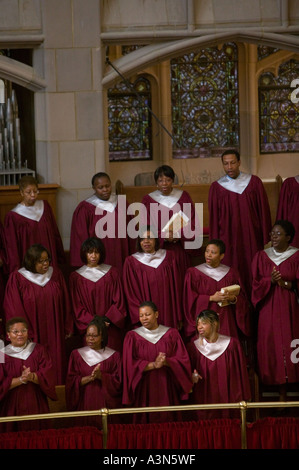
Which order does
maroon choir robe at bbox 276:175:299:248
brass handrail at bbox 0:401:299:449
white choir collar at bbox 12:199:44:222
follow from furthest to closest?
maroon choir robe at bbox 276:175:299:248 < white choir collar at bbox 12:199:44:222 < brass handrail at bbox 0:401:299:449

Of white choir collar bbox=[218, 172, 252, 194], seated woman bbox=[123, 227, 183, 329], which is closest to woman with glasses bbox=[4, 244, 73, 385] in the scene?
seated woman bbox=[123, 227, 183, 329]

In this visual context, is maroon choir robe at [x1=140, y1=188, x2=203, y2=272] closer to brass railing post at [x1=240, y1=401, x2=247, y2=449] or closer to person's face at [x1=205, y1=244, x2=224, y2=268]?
person's face at [x1=205, y1=244, x2=224, y2=268]

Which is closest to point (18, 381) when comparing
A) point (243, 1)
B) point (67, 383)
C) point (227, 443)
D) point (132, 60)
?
point (67, 383)

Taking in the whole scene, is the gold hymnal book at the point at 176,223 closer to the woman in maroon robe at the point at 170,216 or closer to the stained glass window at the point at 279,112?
the woman in maroon robe at the point at 170,216

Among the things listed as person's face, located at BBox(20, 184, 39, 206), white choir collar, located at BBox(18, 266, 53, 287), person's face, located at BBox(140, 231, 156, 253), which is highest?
person's face, located at BBox(20, 184, 39, 206)

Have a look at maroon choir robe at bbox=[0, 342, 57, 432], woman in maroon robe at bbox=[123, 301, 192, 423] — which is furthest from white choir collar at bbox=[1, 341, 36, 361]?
woman in maroon robe at bbox=[123, 301, 192, 423]

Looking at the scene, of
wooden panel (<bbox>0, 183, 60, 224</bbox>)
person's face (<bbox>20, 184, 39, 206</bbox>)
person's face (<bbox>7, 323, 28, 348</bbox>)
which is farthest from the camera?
wooden panel (<bbox>0, 183, 60, 224</bbox>)

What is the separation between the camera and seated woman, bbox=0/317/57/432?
27.9 ft

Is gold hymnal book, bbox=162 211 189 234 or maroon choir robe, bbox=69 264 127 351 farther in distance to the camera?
gold hymnal book, bbox=162 211 189 234

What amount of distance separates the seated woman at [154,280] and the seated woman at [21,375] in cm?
131

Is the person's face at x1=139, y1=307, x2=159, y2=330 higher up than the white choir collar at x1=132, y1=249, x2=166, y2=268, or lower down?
lower down

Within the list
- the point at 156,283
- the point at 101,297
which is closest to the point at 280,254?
the point at 156,283

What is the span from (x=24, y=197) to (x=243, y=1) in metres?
3.17

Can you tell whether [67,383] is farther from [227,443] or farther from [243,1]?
[243,1]
